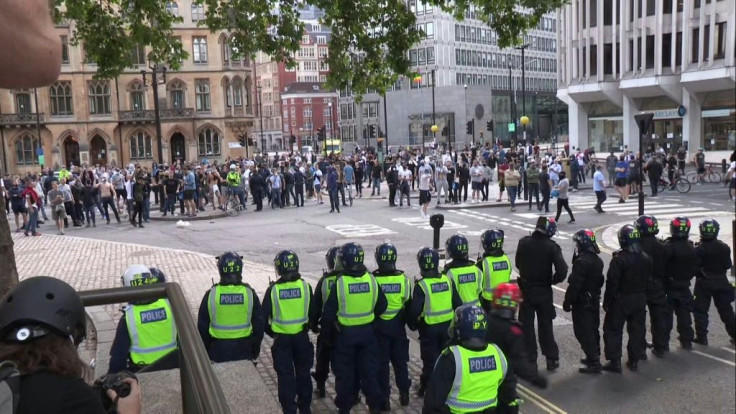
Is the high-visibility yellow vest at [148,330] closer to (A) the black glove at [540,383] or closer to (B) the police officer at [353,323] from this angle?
(B) the police officer at [353,323]

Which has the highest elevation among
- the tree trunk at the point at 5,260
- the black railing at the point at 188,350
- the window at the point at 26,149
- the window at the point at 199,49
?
the window at the point at 199,49

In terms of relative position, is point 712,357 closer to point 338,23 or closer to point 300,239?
point 338,23

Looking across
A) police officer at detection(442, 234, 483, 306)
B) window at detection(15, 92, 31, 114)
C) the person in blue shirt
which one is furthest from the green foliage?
window at detection(15, 92, 31, 114)

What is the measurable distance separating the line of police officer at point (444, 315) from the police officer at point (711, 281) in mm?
14

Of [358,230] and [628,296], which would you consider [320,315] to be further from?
[358,230]

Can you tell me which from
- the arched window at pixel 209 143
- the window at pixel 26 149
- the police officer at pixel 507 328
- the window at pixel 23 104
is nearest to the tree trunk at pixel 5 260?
the police officer at pixel 507 328

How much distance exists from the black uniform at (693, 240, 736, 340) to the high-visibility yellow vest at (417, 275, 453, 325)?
395 cm

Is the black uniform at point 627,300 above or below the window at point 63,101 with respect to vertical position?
below

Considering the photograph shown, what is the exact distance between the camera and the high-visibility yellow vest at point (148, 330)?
19.0ft

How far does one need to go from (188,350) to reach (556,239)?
17150 mm

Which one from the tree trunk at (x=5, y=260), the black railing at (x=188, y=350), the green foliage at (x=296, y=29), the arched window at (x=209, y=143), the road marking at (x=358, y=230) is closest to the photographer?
the black railing at (x=188, y=350)

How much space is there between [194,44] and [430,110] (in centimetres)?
3357

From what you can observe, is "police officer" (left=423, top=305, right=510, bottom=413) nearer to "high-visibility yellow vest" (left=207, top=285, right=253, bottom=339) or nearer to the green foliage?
"high-visibility yellow vest" (left=207, top=285, right=253, bottom=339)

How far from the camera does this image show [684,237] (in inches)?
361
